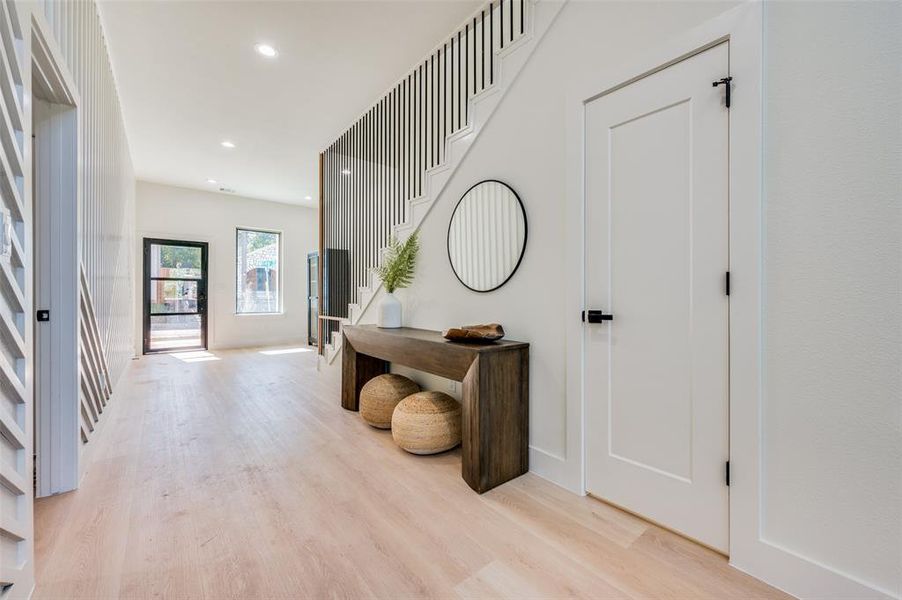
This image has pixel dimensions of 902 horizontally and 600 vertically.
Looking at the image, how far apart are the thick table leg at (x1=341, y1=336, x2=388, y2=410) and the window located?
5080mm

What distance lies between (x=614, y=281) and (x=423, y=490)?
1.50 m

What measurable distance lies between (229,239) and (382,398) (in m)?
6.03

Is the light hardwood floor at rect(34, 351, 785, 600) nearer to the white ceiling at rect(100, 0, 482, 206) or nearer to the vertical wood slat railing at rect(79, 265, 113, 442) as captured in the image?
the vertical wood slat railing at rect(79, 265, 113, 442)

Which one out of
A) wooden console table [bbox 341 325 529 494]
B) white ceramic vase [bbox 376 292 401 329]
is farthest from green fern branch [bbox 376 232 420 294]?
wooden console table [bbox 341 325 529 494]

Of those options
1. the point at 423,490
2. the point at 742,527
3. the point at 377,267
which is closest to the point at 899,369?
the point at 742,527

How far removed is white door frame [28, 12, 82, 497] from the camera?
→ 6.40 feet

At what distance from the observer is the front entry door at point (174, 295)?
21.7ft

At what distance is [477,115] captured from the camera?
8.93 feet

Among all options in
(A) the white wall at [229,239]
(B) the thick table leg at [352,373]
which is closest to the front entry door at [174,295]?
(A) the white wall at [229,239]

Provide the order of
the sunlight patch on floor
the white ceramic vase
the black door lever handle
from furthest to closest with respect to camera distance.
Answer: the sunlight patch on floor
the white ceramic vase
the black door lever handle

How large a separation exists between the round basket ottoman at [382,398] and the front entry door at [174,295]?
5.55 m

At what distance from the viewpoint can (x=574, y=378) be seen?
6.75 feet

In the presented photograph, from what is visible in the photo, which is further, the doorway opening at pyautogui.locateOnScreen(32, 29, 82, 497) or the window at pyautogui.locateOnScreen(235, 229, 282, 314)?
the window at pyautogui.locateOnScreen(235, 229, 282, 314)

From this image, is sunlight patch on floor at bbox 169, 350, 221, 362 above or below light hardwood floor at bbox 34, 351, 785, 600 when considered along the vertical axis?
above
